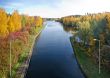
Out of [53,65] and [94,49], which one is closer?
[53,65]

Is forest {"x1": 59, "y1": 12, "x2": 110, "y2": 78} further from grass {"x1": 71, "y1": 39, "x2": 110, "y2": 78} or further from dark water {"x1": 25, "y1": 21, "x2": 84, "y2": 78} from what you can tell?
dark water {"x1": 25, "y1": 21, "x2": 84, "y2": 78}

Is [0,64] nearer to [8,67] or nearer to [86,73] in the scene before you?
[8,67]

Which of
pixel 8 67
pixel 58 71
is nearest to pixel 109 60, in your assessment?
pixel 58 71

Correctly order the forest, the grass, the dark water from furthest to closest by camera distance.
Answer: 1. the dark water
2. the forest
3. the grass

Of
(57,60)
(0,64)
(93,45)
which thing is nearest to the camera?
(0,64)

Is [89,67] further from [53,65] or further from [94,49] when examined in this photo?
[94,49]

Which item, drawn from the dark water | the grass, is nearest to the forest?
the grass

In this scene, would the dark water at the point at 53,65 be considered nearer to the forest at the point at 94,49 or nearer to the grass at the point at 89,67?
the grass at the point at 89,67

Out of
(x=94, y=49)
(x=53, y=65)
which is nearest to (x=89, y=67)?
(x=53, y=65)

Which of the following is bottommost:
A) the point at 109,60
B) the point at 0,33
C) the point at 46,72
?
the point at 46,72

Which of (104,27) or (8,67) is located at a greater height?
(104,27)

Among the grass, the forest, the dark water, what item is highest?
the forest
